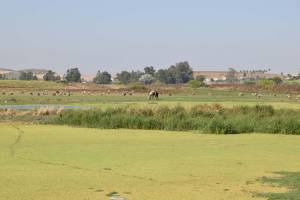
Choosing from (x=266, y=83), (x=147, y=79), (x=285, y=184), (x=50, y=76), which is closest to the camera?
(x=285, y=184)

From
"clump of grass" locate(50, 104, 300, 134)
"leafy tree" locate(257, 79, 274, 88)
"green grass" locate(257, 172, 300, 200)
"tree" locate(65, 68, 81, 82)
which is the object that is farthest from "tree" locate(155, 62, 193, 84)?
"green grass" locate(257, 172, 300, 200)

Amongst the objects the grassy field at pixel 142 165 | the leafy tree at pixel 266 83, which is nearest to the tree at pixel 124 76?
the leafy tree at pixel 266 83

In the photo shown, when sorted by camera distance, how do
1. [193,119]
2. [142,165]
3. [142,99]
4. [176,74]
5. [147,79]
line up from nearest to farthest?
[142,165], [193,119], [142,99], [147,79], [176,74]

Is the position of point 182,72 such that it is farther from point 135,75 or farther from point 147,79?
point 147,79

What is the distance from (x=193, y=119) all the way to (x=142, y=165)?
9686 millimetres

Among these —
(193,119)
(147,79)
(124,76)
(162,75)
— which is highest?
(162,75)

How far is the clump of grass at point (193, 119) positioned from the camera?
19328 mm

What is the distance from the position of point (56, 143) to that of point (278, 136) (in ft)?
22.3

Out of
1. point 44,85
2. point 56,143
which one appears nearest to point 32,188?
point 56,143

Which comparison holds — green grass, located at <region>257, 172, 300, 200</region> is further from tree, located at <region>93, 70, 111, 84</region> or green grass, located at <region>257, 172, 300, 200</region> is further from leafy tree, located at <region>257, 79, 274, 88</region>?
tree, located at <region>93, 70, 111, 84</region>

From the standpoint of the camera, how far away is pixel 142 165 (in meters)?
11.4

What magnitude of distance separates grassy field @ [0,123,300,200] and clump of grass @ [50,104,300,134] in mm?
1861

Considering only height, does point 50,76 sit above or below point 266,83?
above

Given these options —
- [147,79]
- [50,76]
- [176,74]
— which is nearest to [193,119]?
[147,79]
